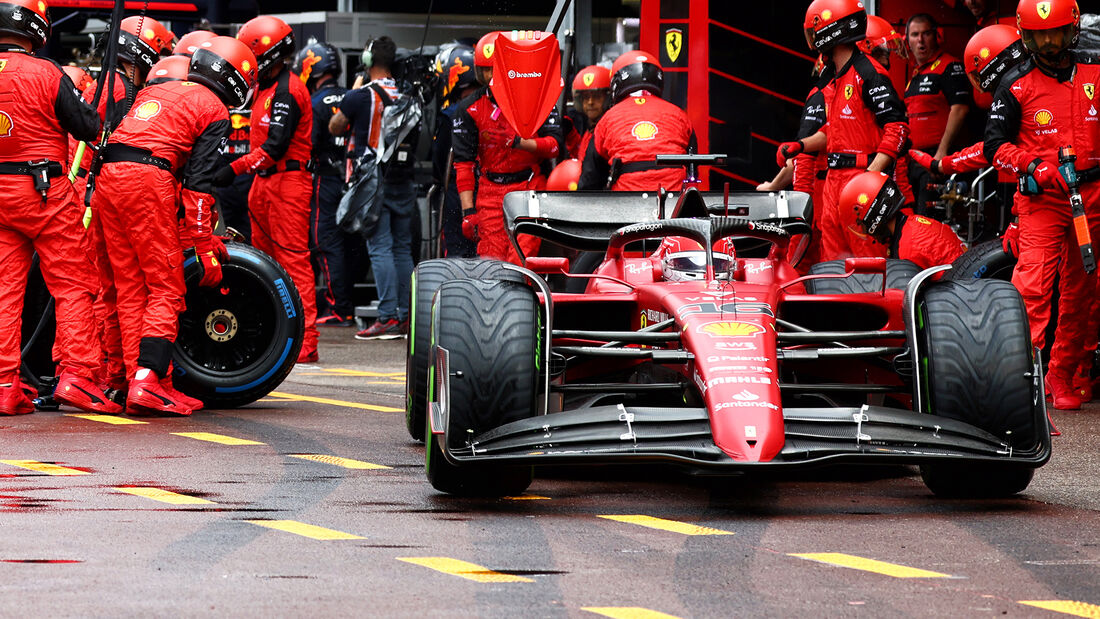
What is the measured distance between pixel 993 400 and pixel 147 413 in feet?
14.4

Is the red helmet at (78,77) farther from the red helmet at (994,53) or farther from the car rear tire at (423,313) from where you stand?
the red helmet at (994,53)

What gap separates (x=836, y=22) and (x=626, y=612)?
7.06m

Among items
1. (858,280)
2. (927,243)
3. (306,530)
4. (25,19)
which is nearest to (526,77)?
(927,243)

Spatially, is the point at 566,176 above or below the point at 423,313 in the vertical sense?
above

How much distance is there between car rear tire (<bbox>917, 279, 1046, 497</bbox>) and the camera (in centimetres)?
569

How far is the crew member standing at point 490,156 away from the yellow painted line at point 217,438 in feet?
15.8

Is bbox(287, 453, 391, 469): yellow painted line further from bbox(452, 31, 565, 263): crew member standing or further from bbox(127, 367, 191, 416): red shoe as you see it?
bbox(452, 31, 565, 263): crew member standing

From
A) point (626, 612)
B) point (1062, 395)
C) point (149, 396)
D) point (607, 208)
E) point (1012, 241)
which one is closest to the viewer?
point (626, 612)

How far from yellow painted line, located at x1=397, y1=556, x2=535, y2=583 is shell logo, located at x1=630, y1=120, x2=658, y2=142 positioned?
5908 mm

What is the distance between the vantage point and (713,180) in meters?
13.4

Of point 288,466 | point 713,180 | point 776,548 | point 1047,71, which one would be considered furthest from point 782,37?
point 776,548

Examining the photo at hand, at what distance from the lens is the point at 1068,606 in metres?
4.18

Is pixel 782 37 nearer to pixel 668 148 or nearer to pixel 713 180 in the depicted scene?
pixel 713 180

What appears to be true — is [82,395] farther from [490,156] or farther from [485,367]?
[490,156]
